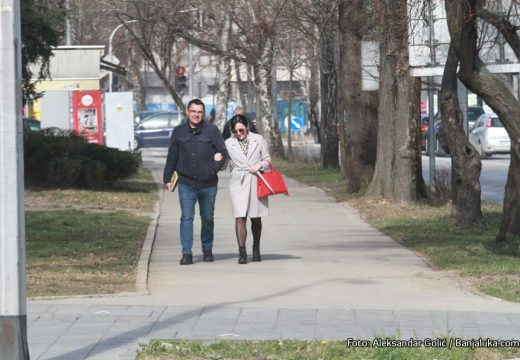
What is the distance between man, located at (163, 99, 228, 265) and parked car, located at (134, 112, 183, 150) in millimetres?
34894

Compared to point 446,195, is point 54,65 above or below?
above

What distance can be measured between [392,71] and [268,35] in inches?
441

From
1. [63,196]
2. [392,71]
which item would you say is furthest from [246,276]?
[63,196]

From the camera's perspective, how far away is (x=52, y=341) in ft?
25.9

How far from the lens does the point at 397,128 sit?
19.8m

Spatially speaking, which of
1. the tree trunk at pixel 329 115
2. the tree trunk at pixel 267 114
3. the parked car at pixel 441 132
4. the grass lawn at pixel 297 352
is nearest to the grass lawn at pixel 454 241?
the grass lawn at pixel 297 352

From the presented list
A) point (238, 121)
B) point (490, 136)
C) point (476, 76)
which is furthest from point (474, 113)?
point (238, 121)

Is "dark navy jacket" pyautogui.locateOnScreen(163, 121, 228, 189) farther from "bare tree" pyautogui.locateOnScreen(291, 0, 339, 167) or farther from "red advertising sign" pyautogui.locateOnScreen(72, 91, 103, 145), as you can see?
"red advertising sign" pyautogui.locateOnScreen(72, 91, 103, 145)

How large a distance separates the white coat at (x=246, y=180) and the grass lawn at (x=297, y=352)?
5295 millimetres

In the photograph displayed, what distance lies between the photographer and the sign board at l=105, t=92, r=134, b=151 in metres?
34.3

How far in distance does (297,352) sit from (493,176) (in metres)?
23.9

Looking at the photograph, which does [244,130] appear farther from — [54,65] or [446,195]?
[54,65]

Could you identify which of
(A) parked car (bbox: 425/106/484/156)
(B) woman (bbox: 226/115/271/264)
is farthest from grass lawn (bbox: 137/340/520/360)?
(A) parked car (bbox: 425/106/484/156)

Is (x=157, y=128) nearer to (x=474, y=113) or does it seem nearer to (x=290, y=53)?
(x=290, y=53)
